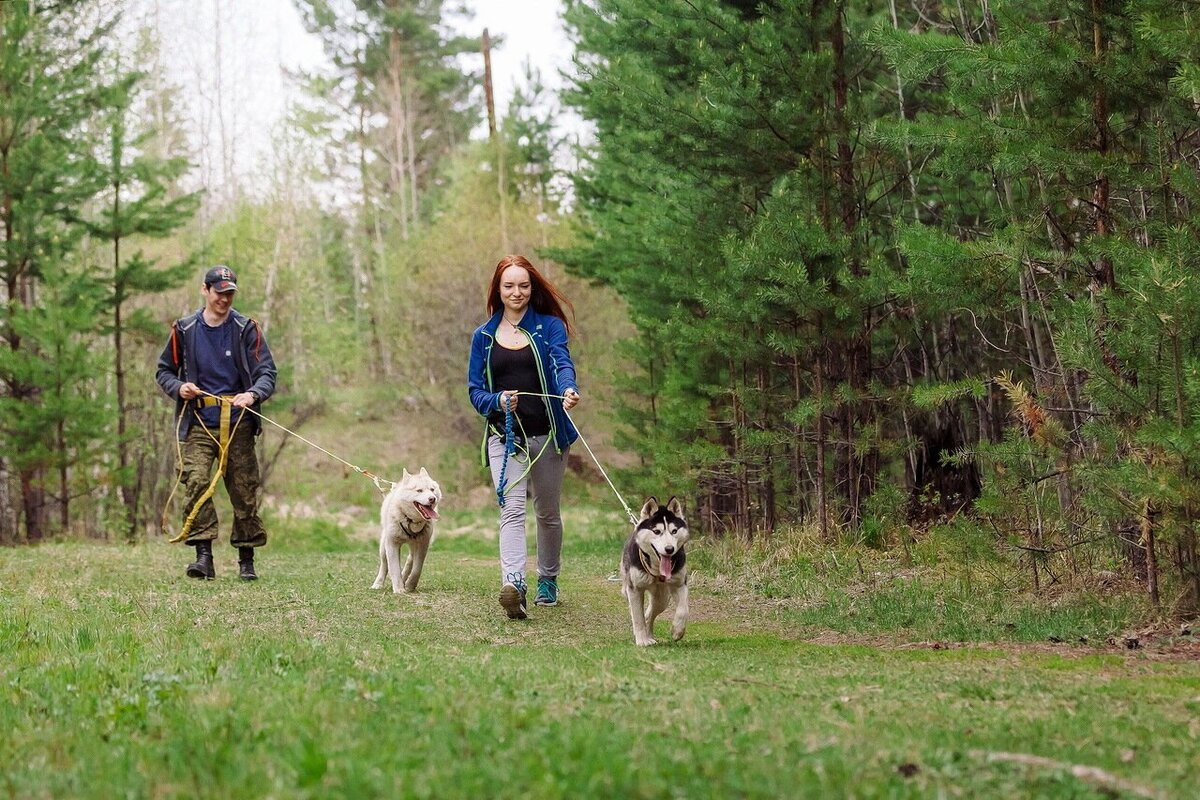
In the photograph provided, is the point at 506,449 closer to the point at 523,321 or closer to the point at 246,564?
the point at 523,321

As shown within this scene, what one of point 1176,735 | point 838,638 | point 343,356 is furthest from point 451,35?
point 1176,735

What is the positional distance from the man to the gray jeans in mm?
2665

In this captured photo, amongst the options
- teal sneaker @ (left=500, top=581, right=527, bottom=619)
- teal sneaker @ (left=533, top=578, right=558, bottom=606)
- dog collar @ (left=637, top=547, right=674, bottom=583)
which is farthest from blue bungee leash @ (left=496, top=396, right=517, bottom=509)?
dog collar @ (left=637, top=547, right=674, bottom=583)

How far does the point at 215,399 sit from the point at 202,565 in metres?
1.52

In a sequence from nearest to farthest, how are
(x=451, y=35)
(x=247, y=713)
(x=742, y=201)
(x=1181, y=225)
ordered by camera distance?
(x=247, y=713), (x=1181, y=225), (x=742, y=201), (x=451, y=35)

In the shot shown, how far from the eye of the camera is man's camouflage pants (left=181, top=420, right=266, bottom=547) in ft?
31.9

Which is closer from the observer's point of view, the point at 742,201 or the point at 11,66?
the point at 742,201

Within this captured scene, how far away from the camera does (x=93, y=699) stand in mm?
4879

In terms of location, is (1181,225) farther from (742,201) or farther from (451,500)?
(451,500)

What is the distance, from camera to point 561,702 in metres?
4.70

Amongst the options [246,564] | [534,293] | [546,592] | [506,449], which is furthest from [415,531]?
[534,293]

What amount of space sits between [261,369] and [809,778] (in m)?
7.70

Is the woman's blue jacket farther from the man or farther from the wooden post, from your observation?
the wooden post

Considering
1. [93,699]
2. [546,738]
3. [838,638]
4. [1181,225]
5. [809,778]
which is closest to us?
[809,778]
